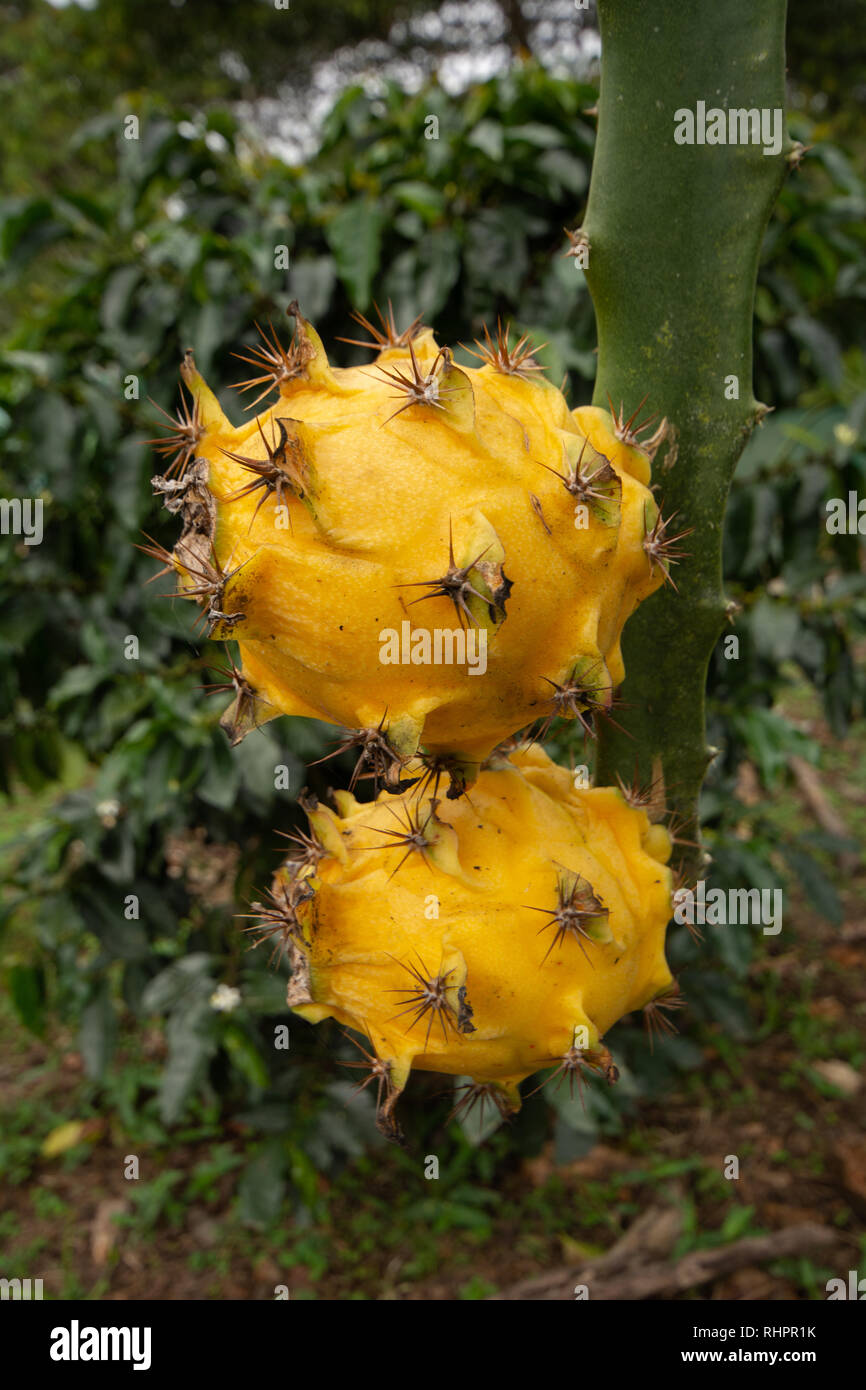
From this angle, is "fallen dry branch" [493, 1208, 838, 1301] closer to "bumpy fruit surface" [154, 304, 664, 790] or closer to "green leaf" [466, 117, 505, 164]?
"bumpy fruit surface" [154, 304, 664, 790]

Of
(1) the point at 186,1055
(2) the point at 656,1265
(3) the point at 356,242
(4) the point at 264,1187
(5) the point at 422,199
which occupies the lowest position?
(2) the point at 656,1265

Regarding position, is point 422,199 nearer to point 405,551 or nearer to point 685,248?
point 685,248

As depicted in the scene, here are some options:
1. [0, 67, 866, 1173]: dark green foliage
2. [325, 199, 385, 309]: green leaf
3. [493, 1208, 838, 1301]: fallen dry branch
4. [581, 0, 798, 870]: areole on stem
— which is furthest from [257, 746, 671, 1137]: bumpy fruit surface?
[493, 1208, 838, 1301]: fallen dry branch

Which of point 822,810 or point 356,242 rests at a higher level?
point 356,242

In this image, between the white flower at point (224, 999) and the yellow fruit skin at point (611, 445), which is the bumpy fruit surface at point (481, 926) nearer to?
the yellow fruit skin at point (611, 445)

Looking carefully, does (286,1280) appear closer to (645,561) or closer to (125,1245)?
(125,1245)

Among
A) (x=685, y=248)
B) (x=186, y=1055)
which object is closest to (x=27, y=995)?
(x=186, y=1055)

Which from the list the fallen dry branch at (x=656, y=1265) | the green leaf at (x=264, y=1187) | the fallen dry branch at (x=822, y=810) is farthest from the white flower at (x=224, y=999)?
the fallen dry branch at (x=822, y=810)
